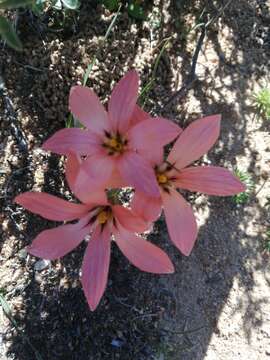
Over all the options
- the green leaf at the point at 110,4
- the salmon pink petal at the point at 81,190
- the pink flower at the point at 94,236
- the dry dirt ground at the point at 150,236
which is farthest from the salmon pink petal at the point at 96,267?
the green leaf at the point at 110,4

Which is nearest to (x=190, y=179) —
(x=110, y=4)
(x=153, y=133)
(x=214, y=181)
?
(x=214, y=181)

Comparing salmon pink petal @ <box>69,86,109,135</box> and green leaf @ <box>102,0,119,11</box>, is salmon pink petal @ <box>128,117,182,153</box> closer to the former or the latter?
salmon pink petal @ <box>69,86,109,135</box>

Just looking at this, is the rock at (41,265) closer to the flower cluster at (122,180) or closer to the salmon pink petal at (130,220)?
the flower cluster at (122,180)

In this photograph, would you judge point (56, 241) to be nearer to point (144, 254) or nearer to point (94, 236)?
point (94, 236)

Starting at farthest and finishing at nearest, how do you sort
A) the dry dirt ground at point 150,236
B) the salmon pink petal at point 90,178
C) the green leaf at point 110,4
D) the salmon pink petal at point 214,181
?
the green leaf at point 110,4, the dry dirt ground at point 150,236, the salmon pink petal at point 214,181, the salmon pink petal at point 90,178

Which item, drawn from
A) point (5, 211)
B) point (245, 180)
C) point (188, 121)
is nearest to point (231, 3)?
point (188, 121)

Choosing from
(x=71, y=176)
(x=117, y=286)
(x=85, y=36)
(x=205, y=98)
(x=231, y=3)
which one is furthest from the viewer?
(x=231, y=3)

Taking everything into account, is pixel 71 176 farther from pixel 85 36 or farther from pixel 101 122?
pixel 85 36
